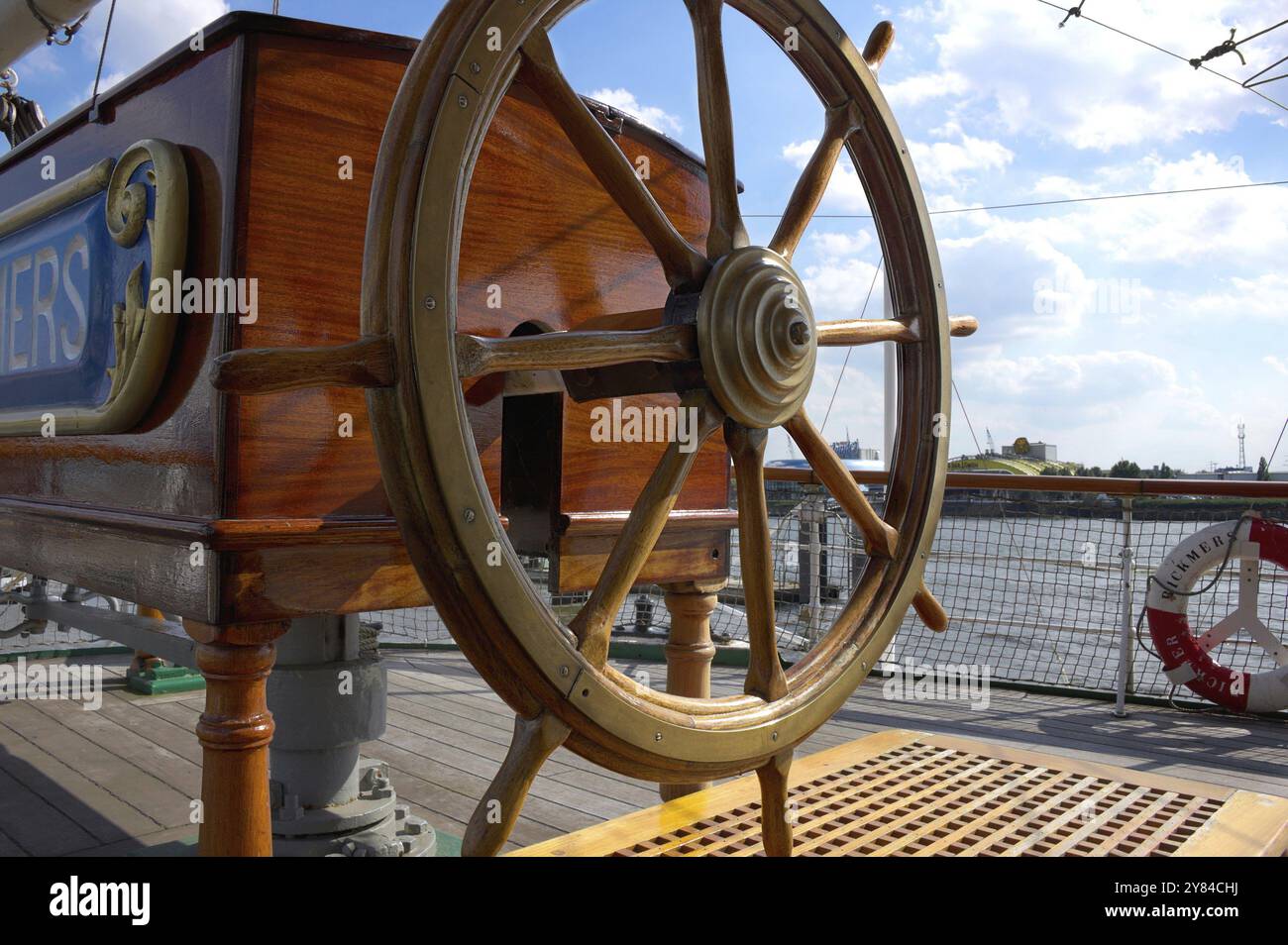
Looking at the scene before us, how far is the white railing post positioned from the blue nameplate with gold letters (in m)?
3.18

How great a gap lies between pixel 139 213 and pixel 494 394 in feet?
1.31

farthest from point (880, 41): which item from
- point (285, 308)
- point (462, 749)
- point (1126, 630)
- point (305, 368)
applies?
point (1126, 630)

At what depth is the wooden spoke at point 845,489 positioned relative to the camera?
3.68ft

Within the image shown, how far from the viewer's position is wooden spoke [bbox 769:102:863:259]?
44.9 inches

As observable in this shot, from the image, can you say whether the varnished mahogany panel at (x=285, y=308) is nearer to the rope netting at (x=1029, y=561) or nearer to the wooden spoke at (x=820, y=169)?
the wooden spoke at (x=820, y=169)

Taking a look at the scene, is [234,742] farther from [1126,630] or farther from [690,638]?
[1126,630]

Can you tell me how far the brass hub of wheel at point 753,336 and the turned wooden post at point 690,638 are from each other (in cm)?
65

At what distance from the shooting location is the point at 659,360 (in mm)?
943

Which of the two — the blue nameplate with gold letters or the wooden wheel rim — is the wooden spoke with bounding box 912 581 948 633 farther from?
the blue nameplate with gold letters

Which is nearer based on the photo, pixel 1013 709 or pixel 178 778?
pixel 178 778

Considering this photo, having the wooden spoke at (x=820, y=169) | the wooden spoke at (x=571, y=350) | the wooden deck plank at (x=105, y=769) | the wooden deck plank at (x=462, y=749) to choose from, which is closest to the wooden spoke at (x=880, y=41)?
the wooden spoke at (x=820, y=169)
